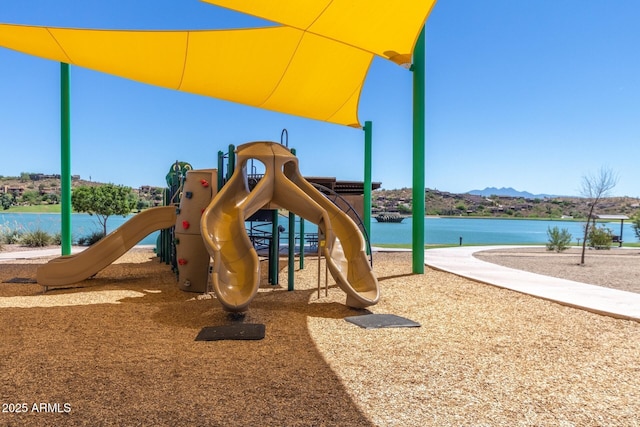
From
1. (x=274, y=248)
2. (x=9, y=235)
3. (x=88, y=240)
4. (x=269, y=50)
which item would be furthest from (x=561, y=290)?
(x=9, y=235)

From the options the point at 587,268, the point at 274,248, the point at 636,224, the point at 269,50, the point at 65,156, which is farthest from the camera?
the point at 636,224

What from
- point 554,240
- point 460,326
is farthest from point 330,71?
point 554,240

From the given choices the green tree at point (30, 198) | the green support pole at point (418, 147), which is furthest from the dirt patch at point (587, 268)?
the green tree at point (30, 198)

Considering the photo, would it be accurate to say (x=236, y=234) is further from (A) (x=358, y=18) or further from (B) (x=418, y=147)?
(B) (x=418, y=147)

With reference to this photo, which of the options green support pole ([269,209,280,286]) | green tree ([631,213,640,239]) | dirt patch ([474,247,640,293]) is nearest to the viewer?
green support pole ([269,209,280,286])

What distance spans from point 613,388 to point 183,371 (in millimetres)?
3395

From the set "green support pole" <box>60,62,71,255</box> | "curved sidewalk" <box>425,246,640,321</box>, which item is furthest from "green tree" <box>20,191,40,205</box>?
"curved sidewalk" <box>425,246,640,321</box>

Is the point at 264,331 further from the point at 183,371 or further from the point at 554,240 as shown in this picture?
the point at 554,240

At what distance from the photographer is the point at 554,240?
16875mm

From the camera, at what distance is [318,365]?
3676 mm

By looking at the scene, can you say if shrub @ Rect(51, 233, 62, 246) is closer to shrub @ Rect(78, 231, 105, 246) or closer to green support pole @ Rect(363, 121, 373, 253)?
shrub @ Rect(78, 231, 105, 246)

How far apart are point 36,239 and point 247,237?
1240 cm

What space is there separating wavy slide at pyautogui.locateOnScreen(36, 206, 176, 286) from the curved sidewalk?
6156 mm

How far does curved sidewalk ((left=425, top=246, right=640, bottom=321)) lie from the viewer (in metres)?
5.74
